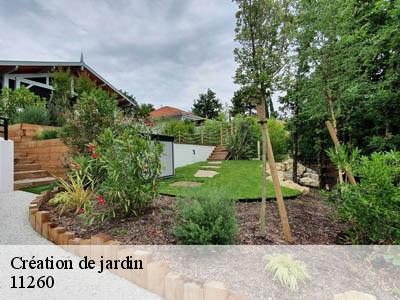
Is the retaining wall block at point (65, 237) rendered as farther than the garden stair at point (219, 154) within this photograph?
No

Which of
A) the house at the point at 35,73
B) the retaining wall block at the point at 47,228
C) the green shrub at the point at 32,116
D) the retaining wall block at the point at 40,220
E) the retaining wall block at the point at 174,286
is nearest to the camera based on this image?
the retaining wall block at the point at 174,286

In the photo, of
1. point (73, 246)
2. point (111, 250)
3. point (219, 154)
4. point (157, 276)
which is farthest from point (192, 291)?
point (219, 154)

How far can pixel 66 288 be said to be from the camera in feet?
6.33

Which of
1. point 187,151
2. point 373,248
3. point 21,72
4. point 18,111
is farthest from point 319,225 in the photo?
point 21,72

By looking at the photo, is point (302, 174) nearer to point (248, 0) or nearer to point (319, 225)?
point (319, 225)

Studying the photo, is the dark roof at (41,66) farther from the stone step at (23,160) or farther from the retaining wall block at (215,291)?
the retaining wall block at (215,291)

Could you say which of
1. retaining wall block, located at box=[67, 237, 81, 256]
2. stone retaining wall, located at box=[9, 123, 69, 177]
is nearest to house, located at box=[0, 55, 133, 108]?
stone retaining wall, located at box=[9, 123, 69, 177]

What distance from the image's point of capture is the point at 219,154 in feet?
37.1

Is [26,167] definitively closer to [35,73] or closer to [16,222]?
[16,222]

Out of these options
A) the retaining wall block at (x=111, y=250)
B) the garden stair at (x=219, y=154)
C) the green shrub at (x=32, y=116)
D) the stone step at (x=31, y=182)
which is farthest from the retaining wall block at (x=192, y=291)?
the garden stair at (x=219, y=154)

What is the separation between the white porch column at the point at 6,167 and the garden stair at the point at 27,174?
0.61 ft

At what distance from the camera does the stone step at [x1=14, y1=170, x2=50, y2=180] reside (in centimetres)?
548

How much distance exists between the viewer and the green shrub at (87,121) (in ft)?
14.9

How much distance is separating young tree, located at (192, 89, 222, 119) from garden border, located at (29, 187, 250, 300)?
1124 inches
